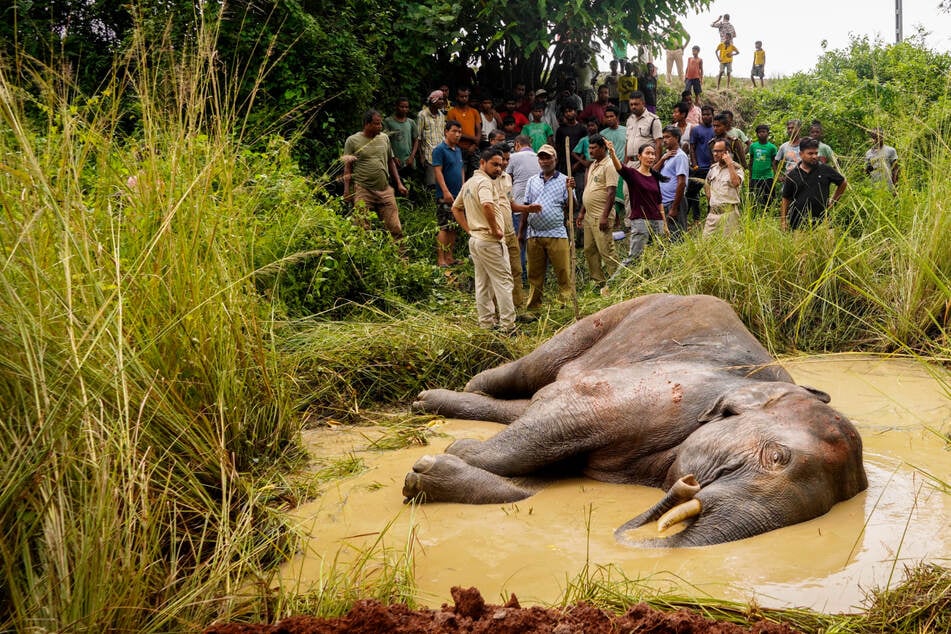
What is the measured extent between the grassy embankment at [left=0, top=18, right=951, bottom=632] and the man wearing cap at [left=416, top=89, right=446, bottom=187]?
6416 mm

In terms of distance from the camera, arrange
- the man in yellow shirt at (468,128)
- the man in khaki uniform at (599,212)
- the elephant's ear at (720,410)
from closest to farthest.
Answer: the elephant's ear at (720,410)
the man in khaki uniform at (599,212)
the man in yellow shirt at (468,128)

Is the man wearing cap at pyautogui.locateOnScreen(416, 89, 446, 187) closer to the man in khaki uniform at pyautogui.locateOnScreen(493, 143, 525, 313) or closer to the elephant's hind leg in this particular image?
the man in khaki uniform at pyautogui.locateOnScreen(493, 143, 525, 313)

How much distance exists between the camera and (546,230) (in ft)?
31.2

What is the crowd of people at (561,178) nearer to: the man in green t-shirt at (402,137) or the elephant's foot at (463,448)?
the man in green t-shirt at (402,137)

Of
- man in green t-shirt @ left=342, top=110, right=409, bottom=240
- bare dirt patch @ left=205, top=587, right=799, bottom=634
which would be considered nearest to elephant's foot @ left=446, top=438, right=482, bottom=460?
bare dirt patch @ left=205, top=587, right=799, bottom=634

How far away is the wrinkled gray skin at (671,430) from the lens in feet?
12.1

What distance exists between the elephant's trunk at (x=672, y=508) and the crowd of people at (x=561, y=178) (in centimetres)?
403

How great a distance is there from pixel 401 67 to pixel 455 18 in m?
1.15

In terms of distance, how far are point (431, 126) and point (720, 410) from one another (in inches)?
376

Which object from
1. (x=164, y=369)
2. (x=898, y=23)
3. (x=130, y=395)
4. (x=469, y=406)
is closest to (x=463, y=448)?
(x=469, y=406)

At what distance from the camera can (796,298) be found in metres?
7.41

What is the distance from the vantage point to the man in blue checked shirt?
374 inches

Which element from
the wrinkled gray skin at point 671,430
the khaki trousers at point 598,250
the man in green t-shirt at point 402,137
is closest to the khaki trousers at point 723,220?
the khaki trousers at point 598,250

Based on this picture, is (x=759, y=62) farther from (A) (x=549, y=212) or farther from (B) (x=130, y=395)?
(B) (x=130, y=395)
